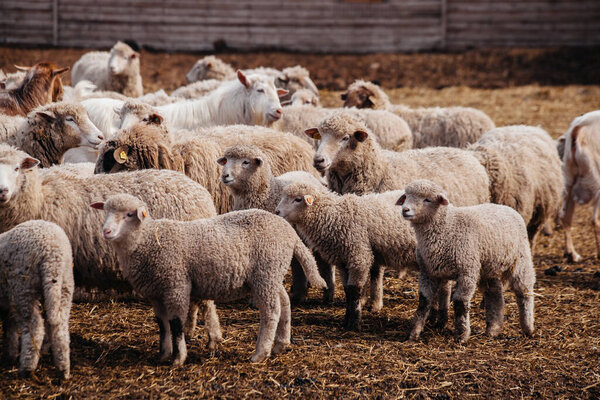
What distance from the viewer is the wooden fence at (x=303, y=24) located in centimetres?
2111

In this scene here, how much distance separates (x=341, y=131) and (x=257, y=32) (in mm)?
14392

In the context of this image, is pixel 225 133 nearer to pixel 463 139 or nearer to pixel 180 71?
pixel 463 139

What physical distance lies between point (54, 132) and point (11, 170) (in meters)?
1.69

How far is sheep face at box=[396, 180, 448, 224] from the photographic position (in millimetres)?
5914

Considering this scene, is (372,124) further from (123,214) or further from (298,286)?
(123,214)

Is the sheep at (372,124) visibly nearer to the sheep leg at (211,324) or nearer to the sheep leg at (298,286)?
the sheep leg at (298,286)

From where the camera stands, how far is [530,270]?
6.36m

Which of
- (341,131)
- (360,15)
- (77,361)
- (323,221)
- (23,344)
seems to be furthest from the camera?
(360,15)

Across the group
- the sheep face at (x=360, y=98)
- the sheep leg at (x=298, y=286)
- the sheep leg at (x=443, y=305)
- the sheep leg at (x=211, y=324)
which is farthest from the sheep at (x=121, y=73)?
the sheep leg at (x=443, y=305)

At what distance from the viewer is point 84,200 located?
623 centimetres

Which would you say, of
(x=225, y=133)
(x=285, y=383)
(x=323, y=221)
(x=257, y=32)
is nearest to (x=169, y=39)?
(x=257, y=32)

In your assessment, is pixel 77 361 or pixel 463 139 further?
pixel 463 139

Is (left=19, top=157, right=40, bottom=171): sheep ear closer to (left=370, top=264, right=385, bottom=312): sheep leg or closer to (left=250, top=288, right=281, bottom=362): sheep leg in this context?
(left=250, top=288, right=281, bottom=362): sheep leg

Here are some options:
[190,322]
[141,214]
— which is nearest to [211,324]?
[190,322]
